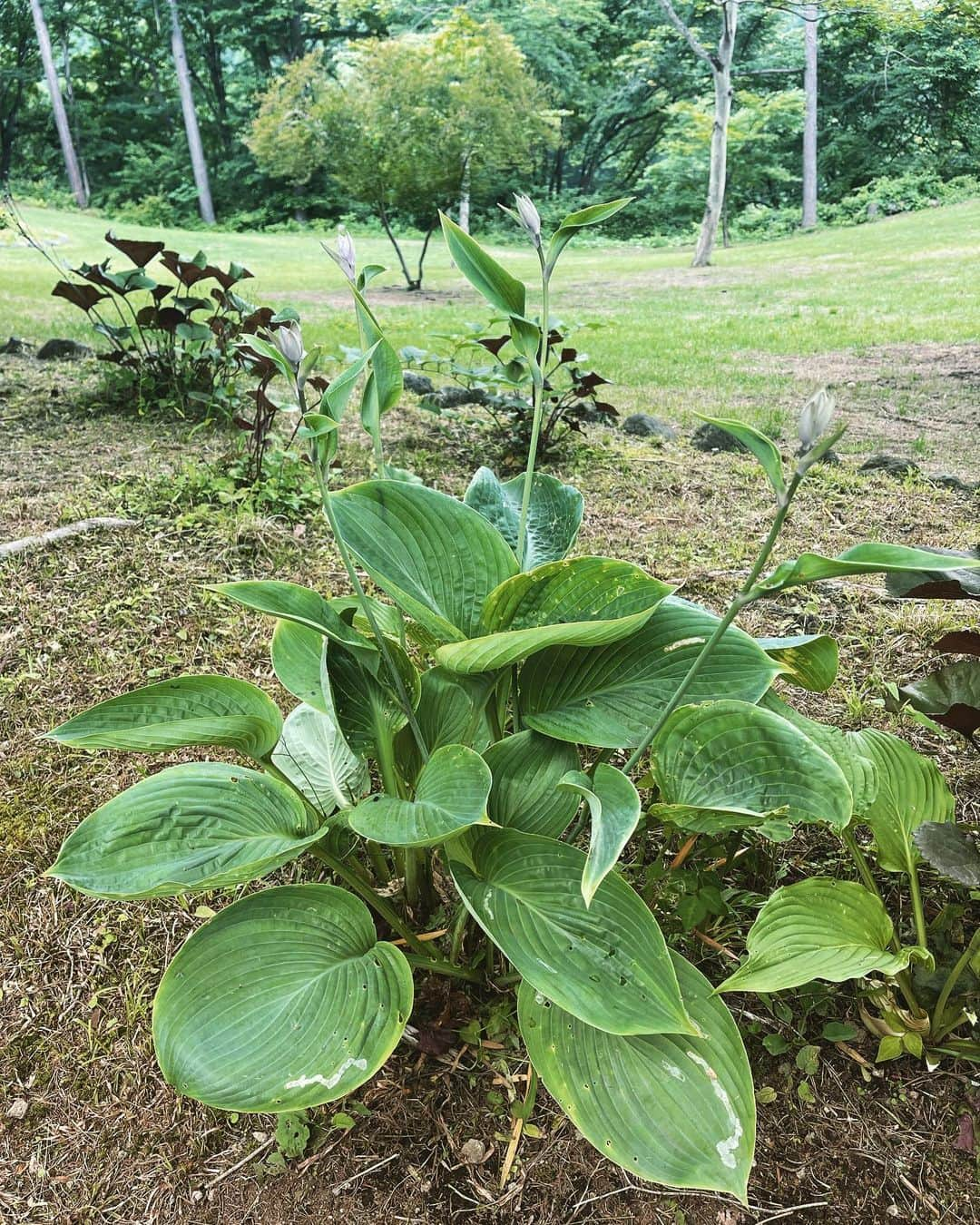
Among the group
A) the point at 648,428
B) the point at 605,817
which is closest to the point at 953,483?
the point at 648,428

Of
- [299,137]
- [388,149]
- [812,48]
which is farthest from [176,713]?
[812,48]

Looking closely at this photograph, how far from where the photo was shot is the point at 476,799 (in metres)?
0.94

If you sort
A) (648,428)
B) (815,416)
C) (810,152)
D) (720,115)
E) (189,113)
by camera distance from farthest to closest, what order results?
1. (189,113)
2. (810,152)
3. (720,115)
4. (648,428)
5. (815,416)

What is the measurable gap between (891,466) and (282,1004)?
3.30 metres

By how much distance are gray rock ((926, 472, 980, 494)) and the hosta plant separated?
7.57ft

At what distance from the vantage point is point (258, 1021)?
0.95 m

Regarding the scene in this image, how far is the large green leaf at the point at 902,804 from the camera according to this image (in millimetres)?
1239

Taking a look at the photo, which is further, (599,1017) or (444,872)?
(444,872)

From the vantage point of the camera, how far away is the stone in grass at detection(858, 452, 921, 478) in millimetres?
3303

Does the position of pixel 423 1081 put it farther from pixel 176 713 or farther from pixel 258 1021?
pixel 176 713

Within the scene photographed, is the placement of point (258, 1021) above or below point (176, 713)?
below

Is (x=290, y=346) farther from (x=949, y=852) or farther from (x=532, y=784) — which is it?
(x=949, y=852)

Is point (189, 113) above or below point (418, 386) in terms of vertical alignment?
above

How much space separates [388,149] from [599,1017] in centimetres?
1128
